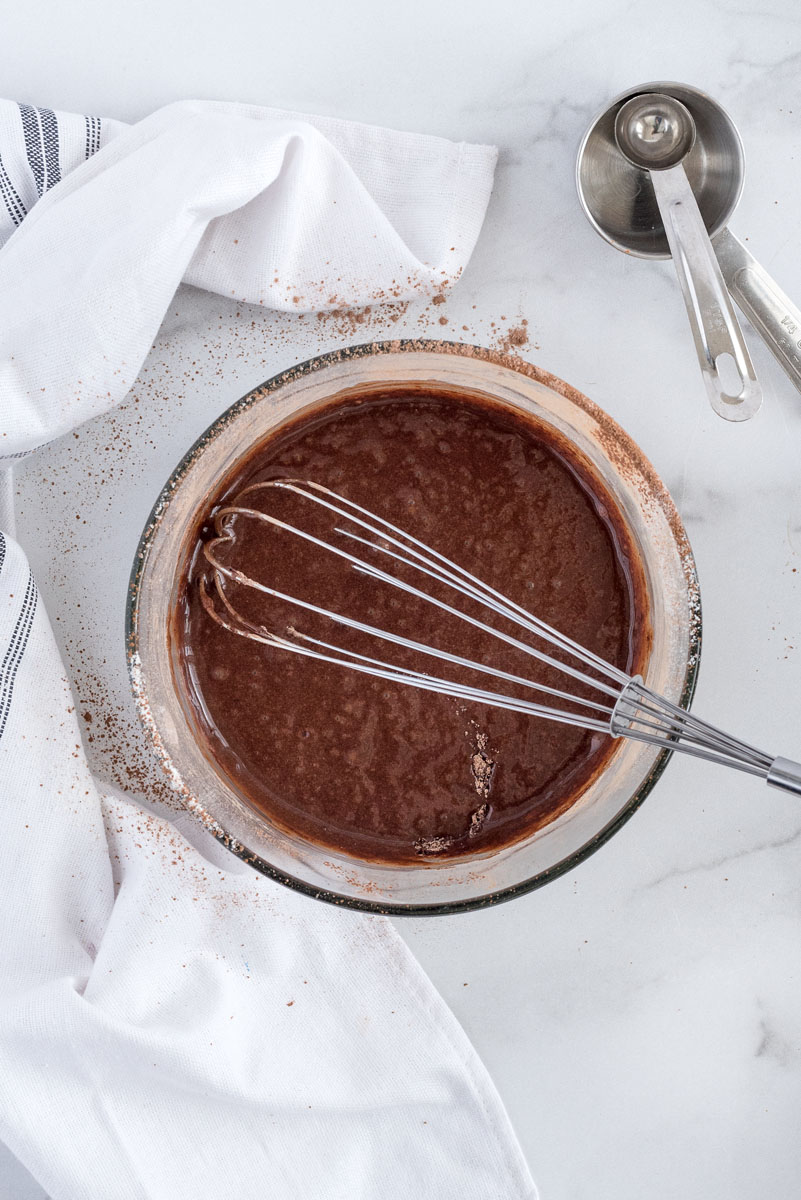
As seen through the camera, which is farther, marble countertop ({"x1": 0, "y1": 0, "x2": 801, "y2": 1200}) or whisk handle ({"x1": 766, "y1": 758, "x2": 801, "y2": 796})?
marble countertop ({"x1": 0, "y1": 0, "x2": 801, "y2": 1200})

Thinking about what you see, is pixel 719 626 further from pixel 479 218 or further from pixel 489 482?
pixel 479 218

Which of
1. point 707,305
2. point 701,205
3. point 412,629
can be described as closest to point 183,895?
point 412,629

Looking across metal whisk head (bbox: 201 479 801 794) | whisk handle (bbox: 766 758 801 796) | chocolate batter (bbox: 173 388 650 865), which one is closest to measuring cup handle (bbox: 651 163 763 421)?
chocolate batter (bbox: 173 388 650 865)

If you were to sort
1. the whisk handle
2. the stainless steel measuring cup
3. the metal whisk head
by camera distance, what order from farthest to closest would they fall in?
the stainless steel measuring cup
the metal whisk head
the whisk handle

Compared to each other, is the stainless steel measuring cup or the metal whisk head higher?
the stainless steel measuring cup

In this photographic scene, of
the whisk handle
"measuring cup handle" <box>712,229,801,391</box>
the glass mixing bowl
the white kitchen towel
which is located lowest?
the whisk handle

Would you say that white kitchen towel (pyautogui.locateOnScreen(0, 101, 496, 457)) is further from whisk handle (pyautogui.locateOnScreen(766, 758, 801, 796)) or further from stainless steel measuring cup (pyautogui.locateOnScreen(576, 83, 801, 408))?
whisk handle (pyautogui.locateOnScreen(766, 758, 801, 796))

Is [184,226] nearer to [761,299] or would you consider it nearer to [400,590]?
[400,590]
